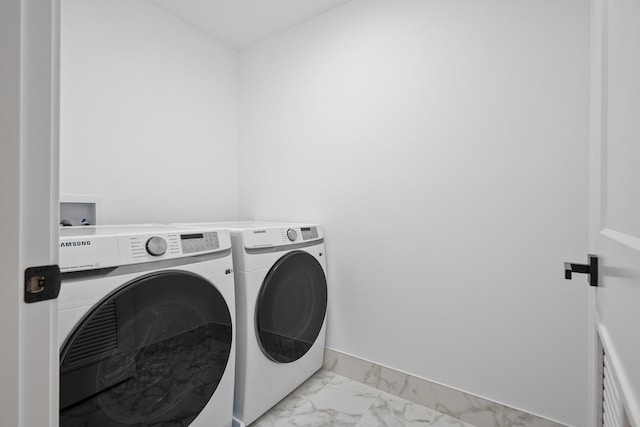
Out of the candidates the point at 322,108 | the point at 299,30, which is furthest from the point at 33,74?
the point at 299,30

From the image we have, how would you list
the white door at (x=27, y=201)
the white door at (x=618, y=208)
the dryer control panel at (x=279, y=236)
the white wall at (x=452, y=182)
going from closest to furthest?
the white door at (x=618, y=208) < the white door at (x=27, y=201) < the white wall at (x=452, y=182) < the dryer control panel at (x=279, y=236)

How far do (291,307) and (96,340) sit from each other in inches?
30.8

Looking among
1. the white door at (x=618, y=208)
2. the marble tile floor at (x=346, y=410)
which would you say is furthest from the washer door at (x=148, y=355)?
the white door at (x=618, y=208)

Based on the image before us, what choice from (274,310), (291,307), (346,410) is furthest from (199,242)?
(346,410)

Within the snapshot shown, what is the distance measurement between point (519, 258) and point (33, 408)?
1.48 meters

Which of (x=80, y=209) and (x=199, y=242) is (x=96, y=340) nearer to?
(x=199, y=242)

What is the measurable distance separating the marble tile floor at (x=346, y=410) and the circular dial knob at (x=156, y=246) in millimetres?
900

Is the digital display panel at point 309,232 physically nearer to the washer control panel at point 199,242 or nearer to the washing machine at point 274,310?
the washing machine at point 274,310

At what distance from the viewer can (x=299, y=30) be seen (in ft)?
5.99

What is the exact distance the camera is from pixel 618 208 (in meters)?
0.44

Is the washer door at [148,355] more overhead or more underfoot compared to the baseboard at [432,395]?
more overhead

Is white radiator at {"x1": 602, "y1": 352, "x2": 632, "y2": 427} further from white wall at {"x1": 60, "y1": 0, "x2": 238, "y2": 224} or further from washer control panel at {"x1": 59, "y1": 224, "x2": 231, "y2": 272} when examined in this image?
white wall at {"x1": 60, "y1": 0, "x2": 238, "y2": 224}

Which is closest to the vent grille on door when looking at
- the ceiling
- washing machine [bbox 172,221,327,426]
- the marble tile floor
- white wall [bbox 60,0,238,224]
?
washing machine [bbox 172,221,327,426]

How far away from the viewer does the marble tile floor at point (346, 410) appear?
127 cm
